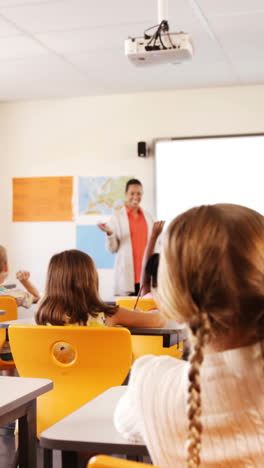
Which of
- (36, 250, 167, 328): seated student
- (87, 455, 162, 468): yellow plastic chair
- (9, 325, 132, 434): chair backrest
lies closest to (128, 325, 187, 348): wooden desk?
(36, 250, 167, 328): seated student

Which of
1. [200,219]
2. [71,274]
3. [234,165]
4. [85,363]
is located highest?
[234,165]

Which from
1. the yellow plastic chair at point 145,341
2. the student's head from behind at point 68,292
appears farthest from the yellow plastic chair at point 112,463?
the yellow plastic chair at point 145,341

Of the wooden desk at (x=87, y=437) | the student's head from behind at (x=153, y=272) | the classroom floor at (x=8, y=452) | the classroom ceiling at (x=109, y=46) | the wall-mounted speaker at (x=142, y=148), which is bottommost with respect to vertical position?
the classroom floor at (x=8, y=452)

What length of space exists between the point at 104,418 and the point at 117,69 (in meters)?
4.76

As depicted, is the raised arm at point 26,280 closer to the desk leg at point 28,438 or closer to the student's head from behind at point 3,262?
the student's head from behind at point 3,262

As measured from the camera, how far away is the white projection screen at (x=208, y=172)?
628cm

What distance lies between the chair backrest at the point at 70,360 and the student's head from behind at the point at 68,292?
306mm

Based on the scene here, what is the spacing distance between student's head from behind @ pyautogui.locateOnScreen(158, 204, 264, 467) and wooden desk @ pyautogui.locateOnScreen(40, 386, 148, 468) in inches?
11.7

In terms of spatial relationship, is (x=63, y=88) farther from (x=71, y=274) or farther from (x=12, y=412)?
(x=12, y=412)

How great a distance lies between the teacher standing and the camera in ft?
19.1

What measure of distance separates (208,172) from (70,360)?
14.4 feet

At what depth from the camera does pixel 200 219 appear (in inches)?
41.8

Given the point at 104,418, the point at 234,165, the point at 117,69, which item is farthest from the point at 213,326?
the point at 234,165

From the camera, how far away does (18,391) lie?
1.62m
